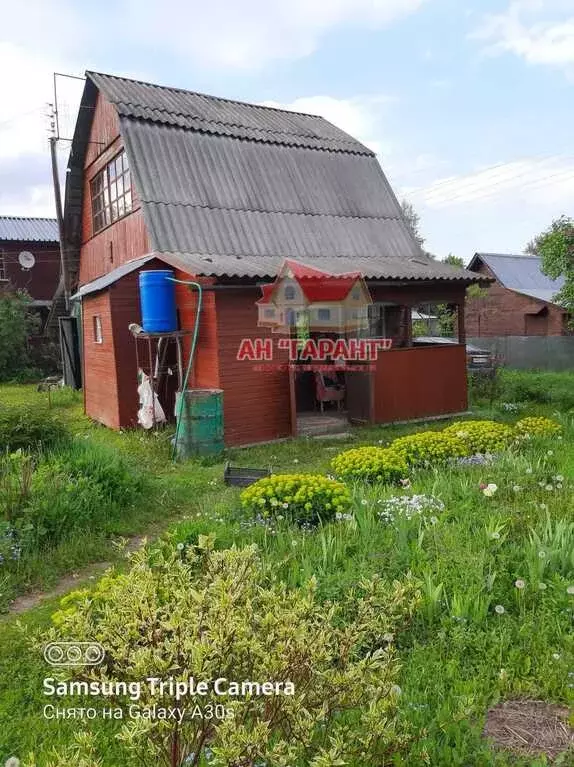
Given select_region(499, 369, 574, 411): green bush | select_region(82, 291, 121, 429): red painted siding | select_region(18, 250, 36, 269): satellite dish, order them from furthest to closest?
select_region(18, 250, 36, 269): satellite dish → select_region(499, 369, 574, 411): green bush → select_region(82, 291, 121, 429): red painted siding

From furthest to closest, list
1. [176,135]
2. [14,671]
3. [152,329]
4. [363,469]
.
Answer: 1. [176,135]
2. [152,329]
3. [363,469]
4. [14,671]

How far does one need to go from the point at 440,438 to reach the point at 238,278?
13.9ft

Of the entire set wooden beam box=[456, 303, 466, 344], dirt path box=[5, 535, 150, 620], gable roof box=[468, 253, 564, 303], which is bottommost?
dirt path box=[5, 535, 150, 620]

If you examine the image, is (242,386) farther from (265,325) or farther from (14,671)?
(14,671)

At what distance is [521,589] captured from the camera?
3.64 meters

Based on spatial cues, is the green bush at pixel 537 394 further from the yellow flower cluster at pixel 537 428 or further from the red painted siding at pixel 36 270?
the red painted siding at pixel 36 270

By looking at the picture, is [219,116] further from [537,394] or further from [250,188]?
[537,394]

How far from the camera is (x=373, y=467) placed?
249 inches

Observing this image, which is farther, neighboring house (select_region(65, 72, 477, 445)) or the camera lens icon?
neighboring house (select_region(65, 72, 477, 445))

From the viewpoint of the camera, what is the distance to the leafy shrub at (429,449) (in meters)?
6.89

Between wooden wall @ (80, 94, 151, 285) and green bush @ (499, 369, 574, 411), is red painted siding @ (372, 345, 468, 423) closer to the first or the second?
green bush @ (499, 369, 574, 411)

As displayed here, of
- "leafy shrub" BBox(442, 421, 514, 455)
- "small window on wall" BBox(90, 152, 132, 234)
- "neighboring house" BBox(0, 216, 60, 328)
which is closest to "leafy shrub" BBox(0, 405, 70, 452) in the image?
"leafy shrub" BBox(442, 421, 514, 455)

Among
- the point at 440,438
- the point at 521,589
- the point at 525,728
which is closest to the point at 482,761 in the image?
the point at 525,728

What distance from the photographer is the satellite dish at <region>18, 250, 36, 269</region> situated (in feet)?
84.2
